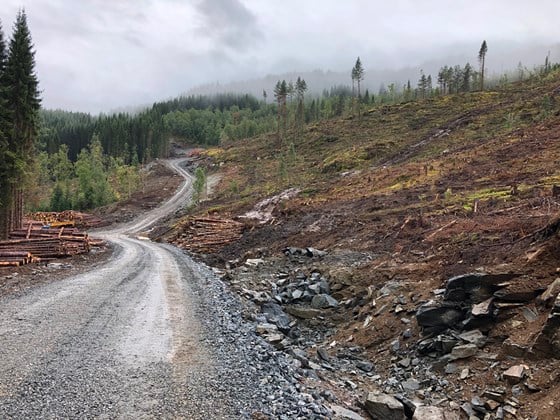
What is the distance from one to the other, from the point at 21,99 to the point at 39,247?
46.4 ft

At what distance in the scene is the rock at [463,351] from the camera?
9156 millimetres

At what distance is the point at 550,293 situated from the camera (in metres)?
8.81

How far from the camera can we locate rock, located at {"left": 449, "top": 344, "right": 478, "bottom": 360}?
9.16m

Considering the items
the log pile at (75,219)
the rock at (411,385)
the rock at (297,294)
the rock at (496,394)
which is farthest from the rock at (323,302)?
the log pile at (75,219)

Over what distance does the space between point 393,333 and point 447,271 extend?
2.95 m

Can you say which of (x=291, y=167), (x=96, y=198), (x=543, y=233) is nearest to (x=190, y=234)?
(x=543, y=233)

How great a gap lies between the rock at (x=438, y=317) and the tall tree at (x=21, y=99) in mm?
29555

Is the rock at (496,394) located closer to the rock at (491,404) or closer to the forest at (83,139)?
the rock at (491,404)

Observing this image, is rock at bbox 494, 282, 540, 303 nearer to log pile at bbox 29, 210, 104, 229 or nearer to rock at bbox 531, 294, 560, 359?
rock at bbox 531, 294, 560, 359

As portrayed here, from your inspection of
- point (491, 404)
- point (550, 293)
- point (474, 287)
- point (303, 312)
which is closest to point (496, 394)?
point (491, 404)

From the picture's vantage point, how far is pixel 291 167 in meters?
78.4

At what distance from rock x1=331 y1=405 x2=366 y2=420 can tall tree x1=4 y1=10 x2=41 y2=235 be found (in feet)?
98.3

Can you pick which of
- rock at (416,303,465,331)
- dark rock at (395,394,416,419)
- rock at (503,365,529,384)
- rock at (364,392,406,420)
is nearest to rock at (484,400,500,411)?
rock at (503,365,529,384)

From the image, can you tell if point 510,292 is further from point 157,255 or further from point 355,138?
point 355,138
